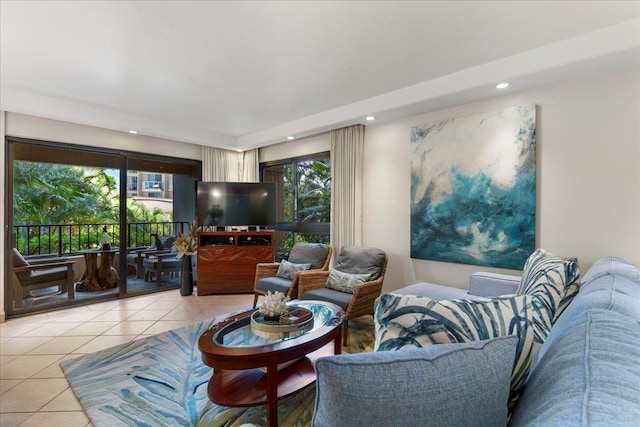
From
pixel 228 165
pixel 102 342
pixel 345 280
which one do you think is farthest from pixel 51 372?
pixel 228 165

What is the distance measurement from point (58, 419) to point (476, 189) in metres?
3.68

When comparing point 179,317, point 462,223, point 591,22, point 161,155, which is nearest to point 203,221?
point 161,155

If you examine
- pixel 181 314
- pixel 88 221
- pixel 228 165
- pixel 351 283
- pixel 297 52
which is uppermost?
pixel 297 52

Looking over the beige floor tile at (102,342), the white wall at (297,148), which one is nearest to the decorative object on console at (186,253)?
the beige floor tile at (102,342)

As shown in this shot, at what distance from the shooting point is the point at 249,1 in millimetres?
1895

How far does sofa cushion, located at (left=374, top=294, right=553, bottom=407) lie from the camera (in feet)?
2.81

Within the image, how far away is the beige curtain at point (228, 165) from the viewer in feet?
17.3

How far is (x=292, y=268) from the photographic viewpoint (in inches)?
151

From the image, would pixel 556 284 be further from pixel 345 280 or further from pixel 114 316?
pixel 114 316

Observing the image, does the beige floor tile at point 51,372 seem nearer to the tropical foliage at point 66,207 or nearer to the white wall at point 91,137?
the tropical foliage at point 66,207

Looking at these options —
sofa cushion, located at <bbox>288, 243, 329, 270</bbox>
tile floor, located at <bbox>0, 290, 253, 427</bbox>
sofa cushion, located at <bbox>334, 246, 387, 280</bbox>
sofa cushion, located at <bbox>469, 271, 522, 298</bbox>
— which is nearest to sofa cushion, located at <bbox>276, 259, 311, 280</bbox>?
sofa cushion, located at <bbox>288, 243, 329, 270</bbox>

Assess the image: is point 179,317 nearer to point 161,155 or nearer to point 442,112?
point 161,155

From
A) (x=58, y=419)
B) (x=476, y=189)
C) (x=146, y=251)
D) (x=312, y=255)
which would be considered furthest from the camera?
(x=146, y=251)

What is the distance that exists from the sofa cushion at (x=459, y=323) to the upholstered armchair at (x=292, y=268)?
2.70 metres
